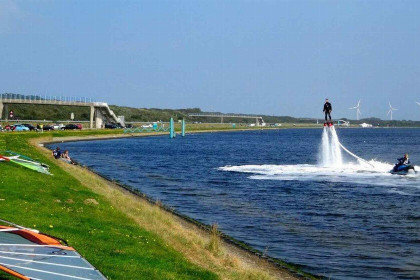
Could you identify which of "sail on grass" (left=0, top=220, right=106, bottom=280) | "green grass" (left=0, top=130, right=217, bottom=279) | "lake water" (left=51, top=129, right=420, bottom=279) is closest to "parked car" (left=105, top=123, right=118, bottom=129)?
"lake water" (left=51, top=129, right=420, bottom=279)

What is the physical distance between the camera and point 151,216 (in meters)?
31.2

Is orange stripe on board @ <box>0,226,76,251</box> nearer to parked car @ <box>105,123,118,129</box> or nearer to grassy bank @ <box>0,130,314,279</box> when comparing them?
grassy bank @ <box>0,130,314,279</box>

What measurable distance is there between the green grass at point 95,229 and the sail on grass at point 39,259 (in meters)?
1.07

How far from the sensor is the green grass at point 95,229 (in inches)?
742

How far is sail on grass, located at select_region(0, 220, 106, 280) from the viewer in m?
13.9

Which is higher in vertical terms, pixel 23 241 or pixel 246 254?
pixel 23 241

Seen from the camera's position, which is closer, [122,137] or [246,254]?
[246,254]

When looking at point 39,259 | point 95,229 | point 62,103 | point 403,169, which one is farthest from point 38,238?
point 62,103

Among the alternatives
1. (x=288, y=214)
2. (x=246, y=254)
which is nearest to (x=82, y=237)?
(x=246, y=254)

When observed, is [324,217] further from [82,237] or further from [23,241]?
[23,241]

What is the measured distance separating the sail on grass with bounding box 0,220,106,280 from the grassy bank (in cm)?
104

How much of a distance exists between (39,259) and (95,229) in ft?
28.7

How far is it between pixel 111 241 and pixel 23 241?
6.18 metres

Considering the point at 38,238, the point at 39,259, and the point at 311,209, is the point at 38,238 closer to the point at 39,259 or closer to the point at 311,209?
the point at 39,259
